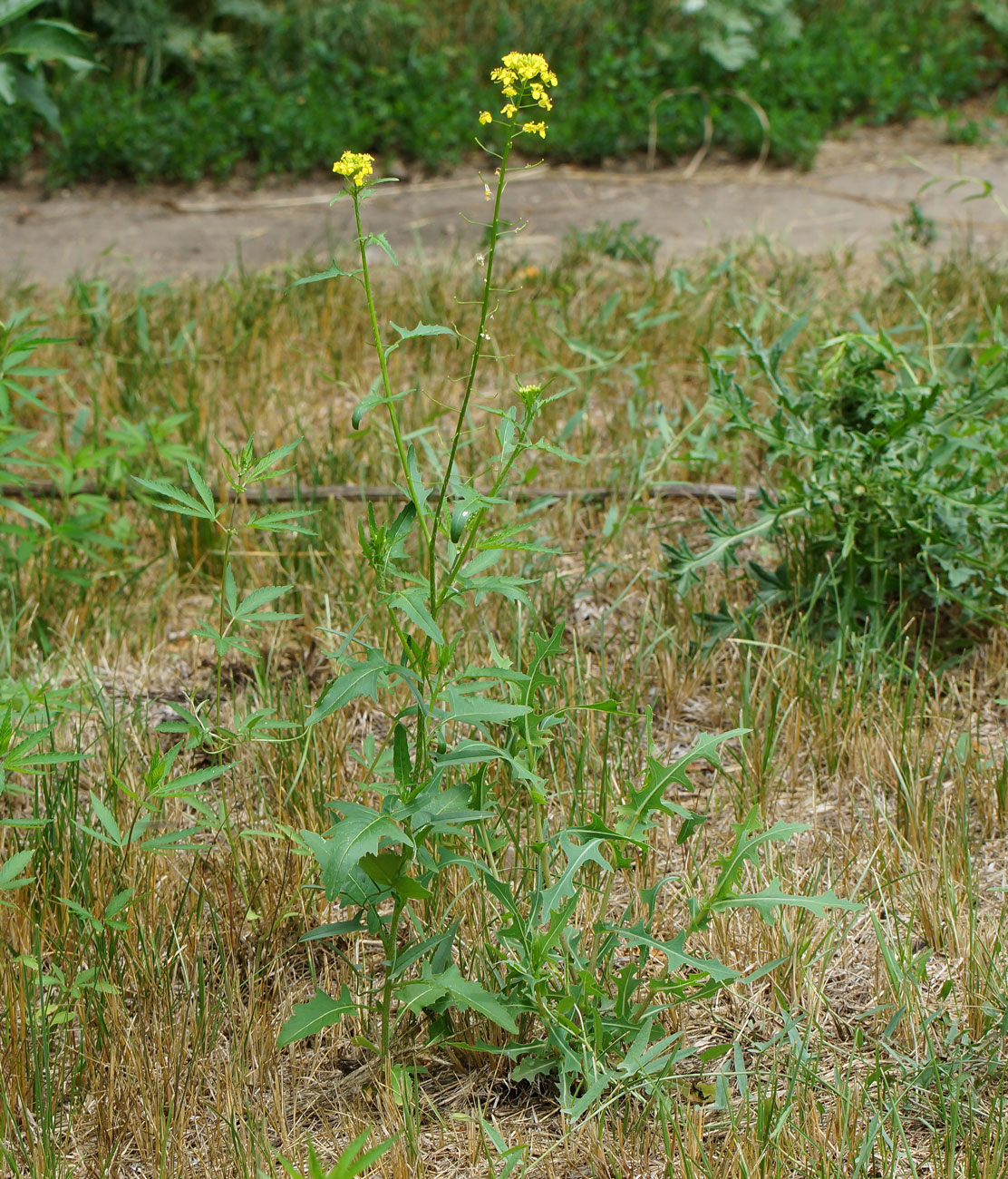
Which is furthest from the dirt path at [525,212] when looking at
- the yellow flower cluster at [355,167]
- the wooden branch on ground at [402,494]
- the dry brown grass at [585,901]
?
the yellow flower cluster at [355,167]

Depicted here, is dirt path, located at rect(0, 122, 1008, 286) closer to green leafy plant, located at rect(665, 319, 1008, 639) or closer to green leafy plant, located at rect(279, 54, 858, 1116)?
green leafy plant, located at rect(665, 319, 1008, 639)

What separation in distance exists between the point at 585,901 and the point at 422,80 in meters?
6.24

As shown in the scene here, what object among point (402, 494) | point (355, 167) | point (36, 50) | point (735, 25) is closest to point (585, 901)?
point (355, 167)

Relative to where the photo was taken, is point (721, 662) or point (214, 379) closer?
point (721, 662)

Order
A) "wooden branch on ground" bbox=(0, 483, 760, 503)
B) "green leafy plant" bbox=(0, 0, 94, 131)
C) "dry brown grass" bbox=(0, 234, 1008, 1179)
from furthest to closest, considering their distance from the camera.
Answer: "green leafy plant" bbox=(0, 0, 94, 131) < "wooden branch on ground" bbox=(0, 483, 760, 503) < "dry brown grass" bbox=(0, 234, 1008, 1179)

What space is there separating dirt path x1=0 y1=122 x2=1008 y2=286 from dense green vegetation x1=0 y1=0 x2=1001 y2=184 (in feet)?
0.66

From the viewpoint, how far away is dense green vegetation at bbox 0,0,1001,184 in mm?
6738

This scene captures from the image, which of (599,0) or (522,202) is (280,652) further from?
(599,0)

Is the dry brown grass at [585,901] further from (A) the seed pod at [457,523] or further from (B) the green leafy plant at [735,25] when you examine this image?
(B) the green leafy plant at [735,25]

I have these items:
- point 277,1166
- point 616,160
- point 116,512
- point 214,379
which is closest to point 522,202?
point 616,160

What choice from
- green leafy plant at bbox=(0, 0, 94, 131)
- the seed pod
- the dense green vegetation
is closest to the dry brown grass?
the seed pod

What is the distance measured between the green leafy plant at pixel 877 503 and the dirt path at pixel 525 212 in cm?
260

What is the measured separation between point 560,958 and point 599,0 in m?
7.25

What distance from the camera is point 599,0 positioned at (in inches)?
301
